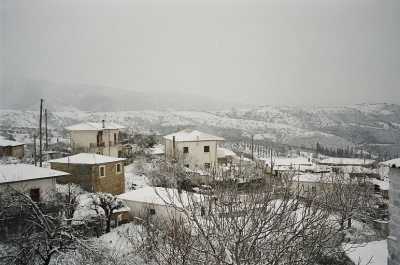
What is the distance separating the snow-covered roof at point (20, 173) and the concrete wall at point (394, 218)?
739 centimetres

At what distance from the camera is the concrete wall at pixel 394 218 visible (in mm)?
3768

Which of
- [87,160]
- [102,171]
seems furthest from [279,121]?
[87,160]

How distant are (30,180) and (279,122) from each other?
1462 inches

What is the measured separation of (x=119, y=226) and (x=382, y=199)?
9292 millimetres

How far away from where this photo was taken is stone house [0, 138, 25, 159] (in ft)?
36.0

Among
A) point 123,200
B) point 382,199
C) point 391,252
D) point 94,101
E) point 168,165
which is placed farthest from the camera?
point 94,101

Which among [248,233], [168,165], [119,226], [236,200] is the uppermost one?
[236,200]

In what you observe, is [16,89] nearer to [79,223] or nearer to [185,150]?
[79,223]

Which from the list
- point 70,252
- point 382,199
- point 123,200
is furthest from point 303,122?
point 70,252

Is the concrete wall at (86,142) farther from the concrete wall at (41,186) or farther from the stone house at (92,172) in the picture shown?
the concrete wall at (41,186)

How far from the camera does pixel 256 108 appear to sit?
50406 millimetres

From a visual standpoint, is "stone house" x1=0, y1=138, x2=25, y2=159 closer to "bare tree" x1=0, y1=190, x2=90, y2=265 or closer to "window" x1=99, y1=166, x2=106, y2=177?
"window" x1=99, y1=166, x2=106, y2=177

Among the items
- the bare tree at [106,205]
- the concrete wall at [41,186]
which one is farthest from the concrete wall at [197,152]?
the concrete wall at [41,186]

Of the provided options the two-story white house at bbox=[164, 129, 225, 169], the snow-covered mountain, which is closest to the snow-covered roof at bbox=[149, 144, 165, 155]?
the two-story white house at bbox=[164, 129, 225, 169]
